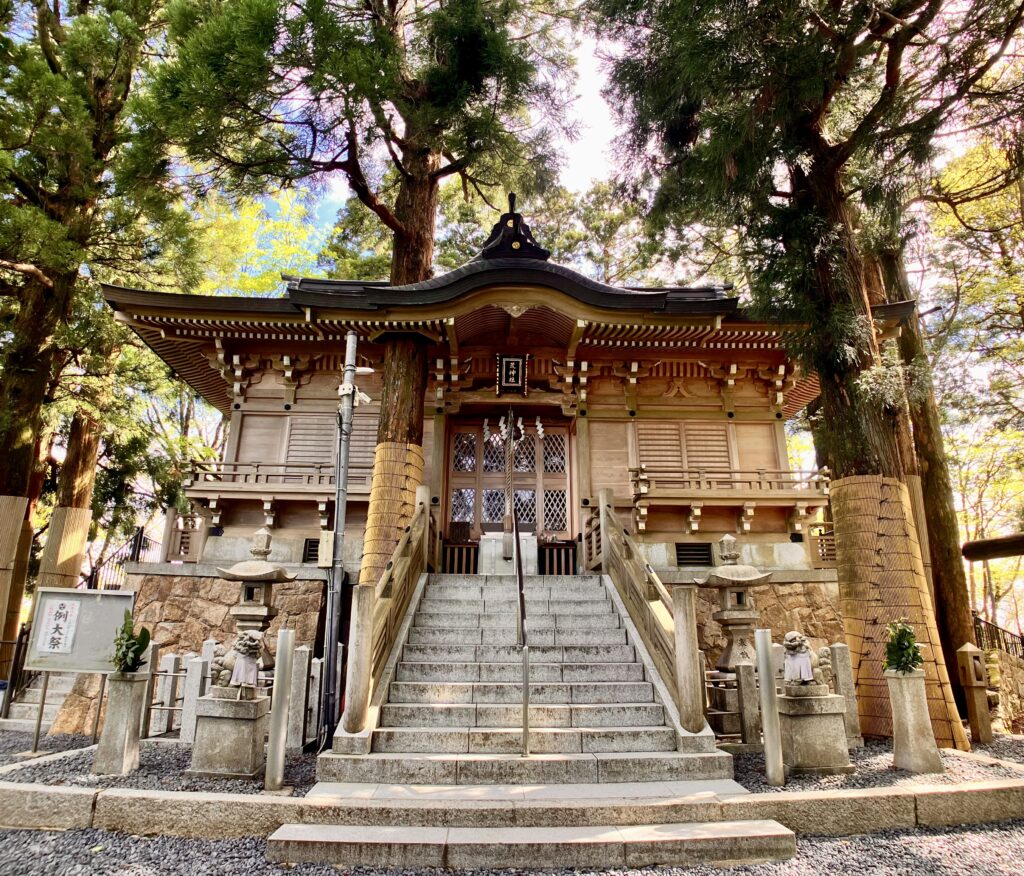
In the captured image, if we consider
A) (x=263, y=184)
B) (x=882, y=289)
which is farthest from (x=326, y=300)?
(x=882, y=289)

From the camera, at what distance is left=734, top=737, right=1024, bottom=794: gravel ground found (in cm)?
472

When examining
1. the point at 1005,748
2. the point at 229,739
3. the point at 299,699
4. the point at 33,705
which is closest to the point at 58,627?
the point at 229,739

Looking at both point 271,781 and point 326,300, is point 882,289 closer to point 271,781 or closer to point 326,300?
point 326,300

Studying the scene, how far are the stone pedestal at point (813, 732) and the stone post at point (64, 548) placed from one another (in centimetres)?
1200

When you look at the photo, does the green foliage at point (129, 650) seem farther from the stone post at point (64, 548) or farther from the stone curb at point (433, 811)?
the stone post at point (64, 548)

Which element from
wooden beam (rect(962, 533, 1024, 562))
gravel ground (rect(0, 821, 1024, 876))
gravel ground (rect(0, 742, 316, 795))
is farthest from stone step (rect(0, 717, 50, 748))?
wooden beam (rect(962, 533, 1024, 562))

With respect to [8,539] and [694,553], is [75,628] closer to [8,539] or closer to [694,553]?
[8,539]

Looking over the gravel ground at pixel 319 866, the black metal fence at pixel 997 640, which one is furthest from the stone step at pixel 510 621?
the black metal fence at pixel 997 640

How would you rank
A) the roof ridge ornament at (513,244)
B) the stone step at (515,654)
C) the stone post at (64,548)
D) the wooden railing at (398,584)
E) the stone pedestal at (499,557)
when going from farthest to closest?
the roof ridge ornament at (513,244), the stone post at (64,548), the stone pedestal at (499,557), the stone step at (515,654), the wooden railing at (398,584)

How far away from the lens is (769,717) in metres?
4.95

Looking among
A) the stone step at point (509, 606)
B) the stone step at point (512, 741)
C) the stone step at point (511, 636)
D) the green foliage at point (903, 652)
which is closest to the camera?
the stone step at point (512, 741)

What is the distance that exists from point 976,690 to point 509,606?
615 centimetres

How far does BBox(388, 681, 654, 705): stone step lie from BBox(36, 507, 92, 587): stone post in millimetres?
8578

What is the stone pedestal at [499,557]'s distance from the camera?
9203 mm
